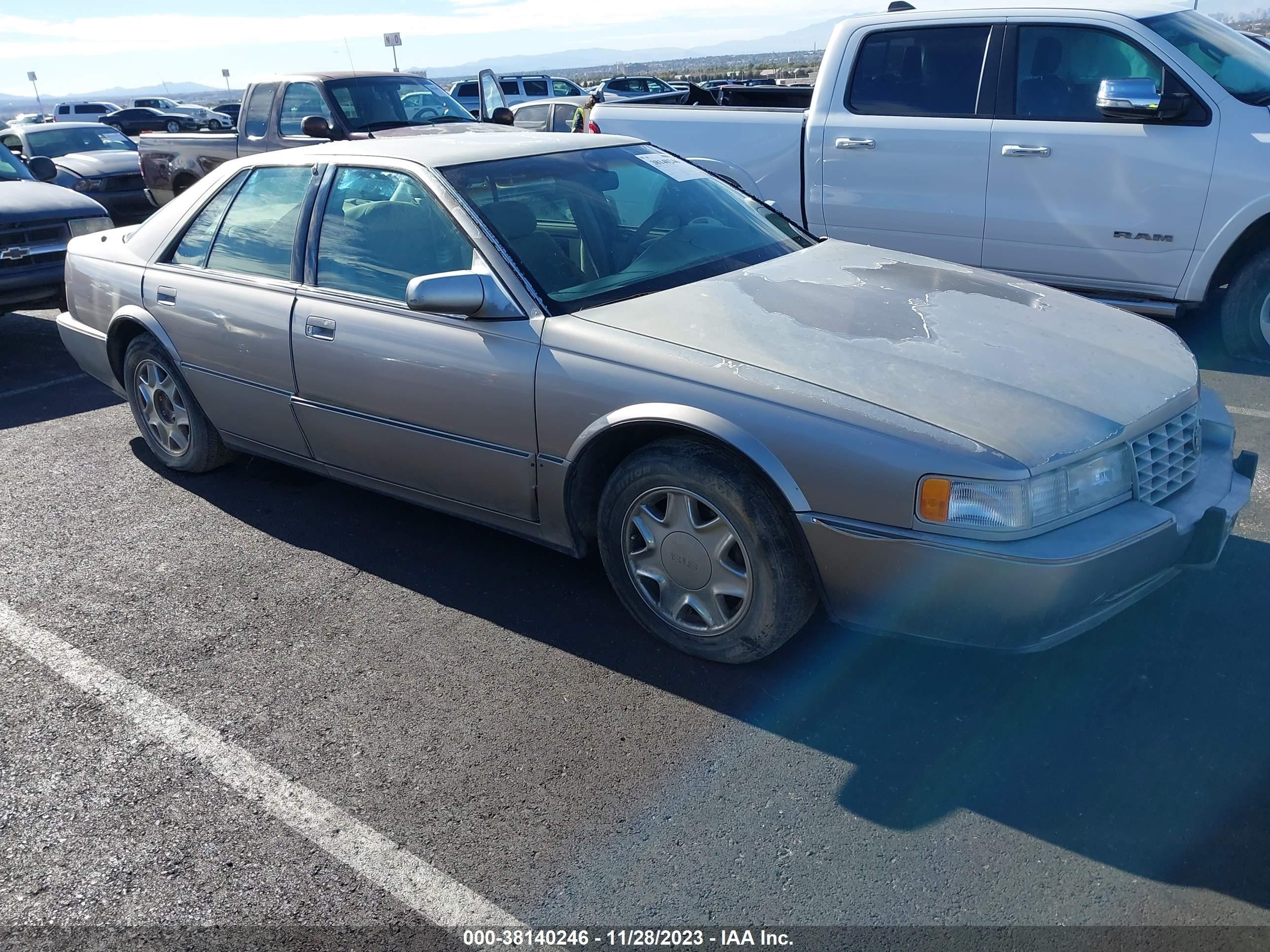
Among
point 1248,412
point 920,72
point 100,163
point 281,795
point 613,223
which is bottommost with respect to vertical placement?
point 281,795

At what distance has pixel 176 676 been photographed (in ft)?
11.3

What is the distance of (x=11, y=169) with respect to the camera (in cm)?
877

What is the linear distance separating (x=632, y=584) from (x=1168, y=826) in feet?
5.41

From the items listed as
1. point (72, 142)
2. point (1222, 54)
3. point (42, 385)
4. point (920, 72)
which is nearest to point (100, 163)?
point (72, 142)

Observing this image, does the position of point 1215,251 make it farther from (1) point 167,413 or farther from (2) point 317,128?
(2) point 317,128

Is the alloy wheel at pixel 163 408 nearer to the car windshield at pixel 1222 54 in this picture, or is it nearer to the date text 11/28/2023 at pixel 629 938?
the date text 11/28/2023 at pixel 629 938

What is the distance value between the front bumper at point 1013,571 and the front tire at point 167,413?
3.18 meters

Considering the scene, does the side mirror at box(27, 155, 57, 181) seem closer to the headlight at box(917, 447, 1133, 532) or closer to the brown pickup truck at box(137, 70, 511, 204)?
the brown pickup truck at box(137, 70, 511, 204)

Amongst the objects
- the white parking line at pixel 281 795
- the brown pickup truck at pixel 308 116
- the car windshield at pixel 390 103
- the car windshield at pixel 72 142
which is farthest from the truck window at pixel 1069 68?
the car windshield at pixel 72 142

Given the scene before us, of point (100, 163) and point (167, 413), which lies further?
point (100, 163)

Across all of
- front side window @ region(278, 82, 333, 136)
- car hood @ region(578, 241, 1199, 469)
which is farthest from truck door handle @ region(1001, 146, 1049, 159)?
front side window @ region(278, 82, 333, 136)

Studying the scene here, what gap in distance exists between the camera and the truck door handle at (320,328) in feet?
12.9

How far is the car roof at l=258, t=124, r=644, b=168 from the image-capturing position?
3959 mm

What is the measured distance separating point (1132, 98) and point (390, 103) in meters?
7.35
